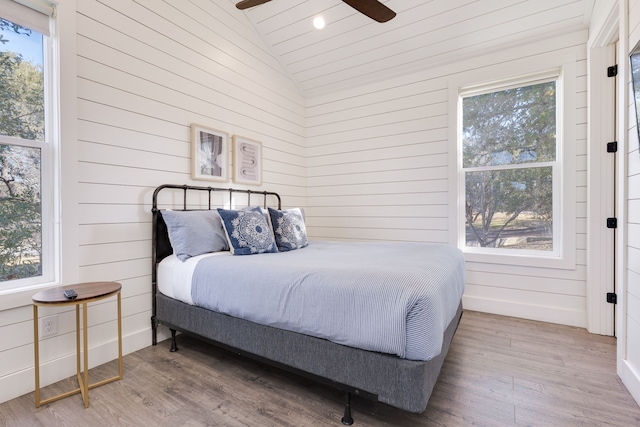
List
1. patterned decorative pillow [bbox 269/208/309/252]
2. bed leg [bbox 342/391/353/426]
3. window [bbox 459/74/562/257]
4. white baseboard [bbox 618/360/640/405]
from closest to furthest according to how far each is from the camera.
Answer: bed leg [bbox 342/391/353/426], white baseboard [bbox 618/360/640/405], patterned decorative pillow [bbox 269/208/309/252], window [bbox 459/74/562/257]

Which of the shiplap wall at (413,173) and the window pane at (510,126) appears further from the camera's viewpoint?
the window pane at (510,126)

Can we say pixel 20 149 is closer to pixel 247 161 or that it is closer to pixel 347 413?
pixel 247 161

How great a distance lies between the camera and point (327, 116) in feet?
13.8

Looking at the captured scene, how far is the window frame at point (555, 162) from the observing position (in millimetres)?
2781

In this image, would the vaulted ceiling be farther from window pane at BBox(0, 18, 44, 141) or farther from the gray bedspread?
the gray bedspread

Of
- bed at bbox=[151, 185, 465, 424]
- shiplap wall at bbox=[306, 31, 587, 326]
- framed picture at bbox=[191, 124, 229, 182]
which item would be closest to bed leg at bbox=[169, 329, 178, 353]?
bed at bbox=[151, 185, 465, 424]

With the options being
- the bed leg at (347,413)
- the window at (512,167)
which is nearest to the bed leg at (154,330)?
the bed leg at (347,413)

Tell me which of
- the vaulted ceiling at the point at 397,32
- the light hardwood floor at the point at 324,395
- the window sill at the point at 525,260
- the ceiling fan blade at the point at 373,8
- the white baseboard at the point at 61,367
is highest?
the vaulted ceiling at the point at 397,32

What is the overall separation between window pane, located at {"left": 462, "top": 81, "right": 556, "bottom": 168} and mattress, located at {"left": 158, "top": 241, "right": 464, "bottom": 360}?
65.5 inches

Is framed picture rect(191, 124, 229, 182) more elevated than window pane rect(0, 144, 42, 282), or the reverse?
framed picture rect(191, 124, 229, 182)

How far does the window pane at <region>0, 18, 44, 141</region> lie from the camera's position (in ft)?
6.01

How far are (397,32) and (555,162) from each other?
2071 mm

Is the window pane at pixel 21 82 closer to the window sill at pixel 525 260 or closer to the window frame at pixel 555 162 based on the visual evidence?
the window frame at pixel 555 162

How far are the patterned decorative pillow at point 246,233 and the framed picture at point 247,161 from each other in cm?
83
